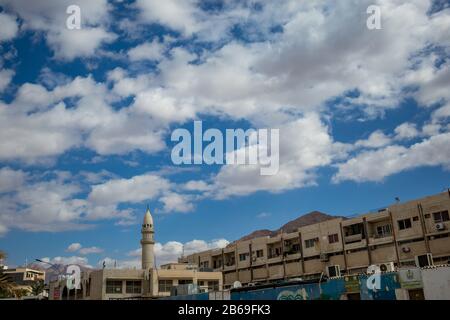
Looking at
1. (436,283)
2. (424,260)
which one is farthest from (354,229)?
(436,283)

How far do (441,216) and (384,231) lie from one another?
7938 mm

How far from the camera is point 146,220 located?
75812mm

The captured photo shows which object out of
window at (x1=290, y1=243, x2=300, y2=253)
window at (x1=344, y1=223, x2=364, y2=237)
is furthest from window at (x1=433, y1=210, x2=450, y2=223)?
window at (x1=290, y1=243, x2=300, y2=253)

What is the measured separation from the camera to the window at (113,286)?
207 ft

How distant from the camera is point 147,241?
7462cm

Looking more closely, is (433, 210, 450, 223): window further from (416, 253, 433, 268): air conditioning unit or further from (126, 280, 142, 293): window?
(126, 280, 142, 293): window

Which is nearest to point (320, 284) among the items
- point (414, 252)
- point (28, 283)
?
point (414, 252)

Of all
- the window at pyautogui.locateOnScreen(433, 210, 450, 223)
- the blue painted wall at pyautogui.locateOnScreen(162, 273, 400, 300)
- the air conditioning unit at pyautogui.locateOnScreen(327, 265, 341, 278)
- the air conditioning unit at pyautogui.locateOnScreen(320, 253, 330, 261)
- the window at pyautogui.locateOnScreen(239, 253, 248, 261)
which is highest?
the window at pyautogui.locateOnScreen(433, 210, 450, 223)

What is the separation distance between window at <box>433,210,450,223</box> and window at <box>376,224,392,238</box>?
20.6ft

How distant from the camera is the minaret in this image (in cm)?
7200

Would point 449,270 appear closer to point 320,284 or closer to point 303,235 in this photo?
point 320,284

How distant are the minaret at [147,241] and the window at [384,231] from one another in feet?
116

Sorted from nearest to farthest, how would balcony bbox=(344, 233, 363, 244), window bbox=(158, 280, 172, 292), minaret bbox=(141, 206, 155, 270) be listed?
1. balcony bbox=(344, 233, 363, 244)
2. window bbox=(158, 280, 172, 292)
3. minaret bbox=(141, 206, 155, 270)
